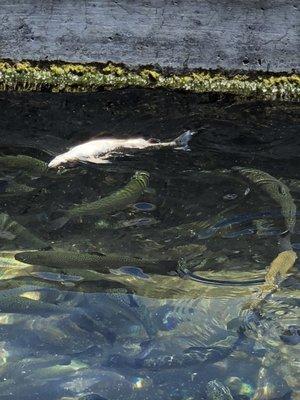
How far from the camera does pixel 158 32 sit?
713 cm

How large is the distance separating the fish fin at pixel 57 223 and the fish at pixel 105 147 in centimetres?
68

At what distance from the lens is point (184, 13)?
706cm

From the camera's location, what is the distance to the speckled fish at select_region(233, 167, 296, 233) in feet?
17.7

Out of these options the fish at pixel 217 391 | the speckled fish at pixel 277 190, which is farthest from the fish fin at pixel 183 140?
the fish at pixel 217 391

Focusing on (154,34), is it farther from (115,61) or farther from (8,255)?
(8,255)

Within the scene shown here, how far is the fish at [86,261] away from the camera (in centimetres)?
478

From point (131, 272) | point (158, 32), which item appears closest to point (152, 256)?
Result: point (131, 272)

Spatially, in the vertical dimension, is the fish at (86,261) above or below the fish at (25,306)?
above

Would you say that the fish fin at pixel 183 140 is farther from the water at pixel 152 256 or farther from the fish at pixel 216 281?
the fish at pixel 216 281

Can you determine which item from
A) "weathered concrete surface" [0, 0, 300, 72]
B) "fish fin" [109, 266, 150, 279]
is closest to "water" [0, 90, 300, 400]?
"fish fin" [109, 266, 150, 279]

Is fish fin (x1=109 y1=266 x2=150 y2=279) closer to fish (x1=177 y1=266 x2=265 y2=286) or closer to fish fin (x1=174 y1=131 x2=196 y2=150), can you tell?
fish (x1=177 y1=266 x2=265 y2=286)

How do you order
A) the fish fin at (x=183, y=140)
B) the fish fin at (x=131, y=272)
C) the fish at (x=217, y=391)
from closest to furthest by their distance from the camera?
the fish at (x=217, y=391) → the fish fin at (x=131, y=272) → the fish fin at (x=183, y=140)

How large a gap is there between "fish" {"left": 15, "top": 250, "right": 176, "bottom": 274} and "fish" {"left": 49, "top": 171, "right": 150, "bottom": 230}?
49 cm

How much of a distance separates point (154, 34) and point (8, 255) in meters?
3.06
